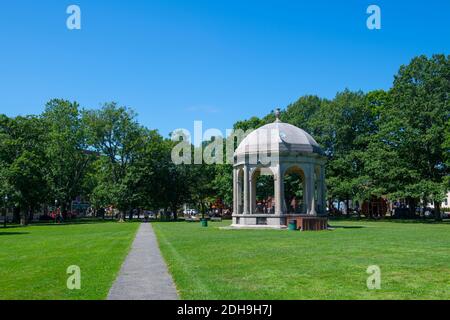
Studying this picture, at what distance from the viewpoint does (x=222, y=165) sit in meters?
72.7

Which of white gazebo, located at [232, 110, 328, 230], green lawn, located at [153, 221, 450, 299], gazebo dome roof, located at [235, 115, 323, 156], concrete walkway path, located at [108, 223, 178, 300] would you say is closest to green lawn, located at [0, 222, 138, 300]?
concrete walkway path, located at [108, 223, 178, 300]

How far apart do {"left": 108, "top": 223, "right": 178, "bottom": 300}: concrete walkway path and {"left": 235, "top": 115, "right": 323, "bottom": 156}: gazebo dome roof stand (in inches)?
1048

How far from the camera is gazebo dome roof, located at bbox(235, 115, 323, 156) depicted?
141 feet

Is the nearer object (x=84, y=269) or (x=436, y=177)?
(x=84, y=269)

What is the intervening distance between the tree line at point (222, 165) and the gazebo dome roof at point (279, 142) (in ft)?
56.4

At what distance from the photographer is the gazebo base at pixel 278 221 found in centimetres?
3866

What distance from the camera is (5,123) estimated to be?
67.4 meters

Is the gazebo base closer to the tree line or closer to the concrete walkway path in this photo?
the tree line

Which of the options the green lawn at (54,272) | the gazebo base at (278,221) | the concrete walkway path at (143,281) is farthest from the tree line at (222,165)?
the concrete walkway path at (143,281)

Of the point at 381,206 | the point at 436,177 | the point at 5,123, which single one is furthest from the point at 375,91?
the point at 5,123

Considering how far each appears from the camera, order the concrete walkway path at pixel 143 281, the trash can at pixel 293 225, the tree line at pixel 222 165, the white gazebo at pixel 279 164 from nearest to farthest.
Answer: the concrete walkway path at pixel 143 281, the trash can at pixel 293 225, the white gazebo at pixel 279 164, the tree line at pixel 222 165

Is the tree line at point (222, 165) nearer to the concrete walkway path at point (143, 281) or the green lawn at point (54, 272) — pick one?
the green lawn at point (54, 272)
